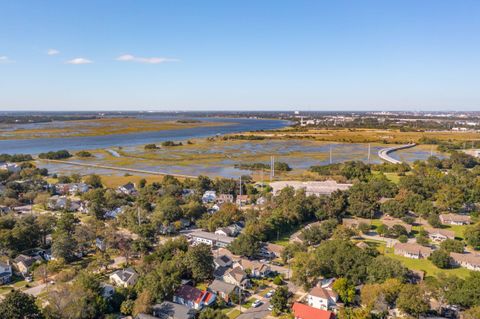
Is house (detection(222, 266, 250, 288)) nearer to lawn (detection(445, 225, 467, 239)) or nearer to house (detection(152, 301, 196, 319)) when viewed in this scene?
house (detection(152, 301, 196, 319))

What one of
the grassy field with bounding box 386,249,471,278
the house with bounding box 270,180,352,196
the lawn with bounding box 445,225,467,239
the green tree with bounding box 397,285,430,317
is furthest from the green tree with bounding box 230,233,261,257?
the lawn with bounding box 445,225,467,239

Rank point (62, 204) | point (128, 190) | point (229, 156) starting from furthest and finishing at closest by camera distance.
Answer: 1. point (229, 156)
2. point (128, 190)
3. point (62, 204)

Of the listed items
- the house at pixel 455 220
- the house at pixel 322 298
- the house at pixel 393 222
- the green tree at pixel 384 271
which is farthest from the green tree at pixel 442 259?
the house at pixel 455 220

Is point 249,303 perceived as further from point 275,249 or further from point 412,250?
point 412,250

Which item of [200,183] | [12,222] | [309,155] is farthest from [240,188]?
[309,155]

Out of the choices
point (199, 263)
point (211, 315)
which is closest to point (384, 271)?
point (211, 315)

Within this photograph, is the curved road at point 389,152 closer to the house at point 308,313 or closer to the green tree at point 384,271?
the green tree at point 384,271
